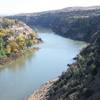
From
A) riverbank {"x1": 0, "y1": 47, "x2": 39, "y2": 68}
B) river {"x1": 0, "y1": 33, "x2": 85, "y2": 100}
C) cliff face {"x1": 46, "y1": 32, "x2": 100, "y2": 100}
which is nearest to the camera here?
cliff face {"x1": 46, "y1": 32, "x2": 100, "y2": 100}

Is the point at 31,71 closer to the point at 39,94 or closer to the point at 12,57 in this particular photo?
the point at 12,57

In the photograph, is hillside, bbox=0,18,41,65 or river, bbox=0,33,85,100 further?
hillside, bbox=0,18,41,65

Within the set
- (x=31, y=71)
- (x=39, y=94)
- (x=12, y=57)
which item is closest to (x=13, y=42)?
(x=12, y=57)

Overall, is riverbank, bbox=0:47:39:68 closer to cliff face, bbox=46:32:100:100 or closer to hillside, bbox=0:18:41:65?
hillside, bbox=0:18:41:65

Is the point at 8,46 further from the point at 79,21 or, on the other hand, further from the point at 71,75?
the point at 79,21

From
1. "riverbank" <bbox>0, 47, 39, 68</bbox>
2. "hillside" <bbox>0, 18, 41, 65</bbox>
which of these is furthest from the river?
"hillside" <bbox>0, 18, 41, 65</bbox>

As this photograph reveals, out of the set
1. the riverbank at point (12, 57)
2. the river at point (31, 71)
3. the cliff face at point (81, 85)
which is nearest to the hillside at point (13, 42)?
the riverbank at point (12, 57)

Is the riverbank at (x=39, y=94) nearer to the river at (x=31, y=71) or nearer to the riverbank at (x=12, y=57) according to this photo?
the river at (x=31, y=71)

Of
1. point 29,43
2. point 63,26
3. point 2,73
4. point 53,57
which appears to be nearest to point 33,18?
point 63,26
